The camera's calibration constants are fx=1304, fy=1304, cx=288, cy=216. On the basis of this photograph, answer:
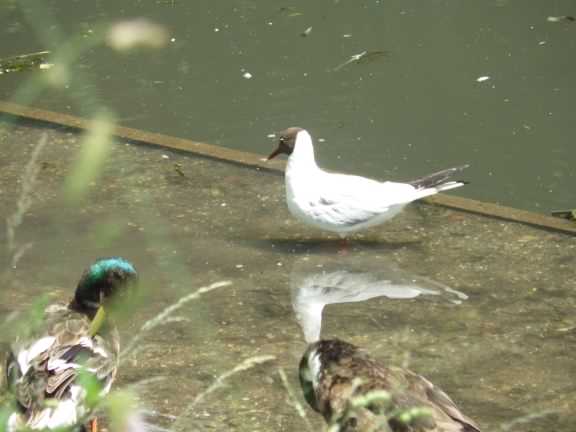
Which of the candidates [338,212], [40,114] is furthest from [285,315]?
[40,114]

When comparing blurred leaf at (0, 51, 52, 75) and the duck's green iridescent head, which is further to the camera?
blurred leaf at (0, 51, 52, 75)

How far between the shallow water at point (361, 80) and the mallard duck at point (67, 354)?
3040mm

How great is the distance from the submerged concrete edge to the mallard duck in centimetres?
292

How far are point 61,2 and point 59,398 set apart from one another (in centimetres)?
785

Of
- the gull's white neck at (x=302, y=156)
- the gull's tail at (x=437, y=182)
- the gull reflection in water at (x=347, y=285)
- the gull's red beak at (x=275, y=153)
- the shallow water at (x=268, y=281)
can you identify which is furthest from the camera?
the gull's red beak at (x=275, y=153)

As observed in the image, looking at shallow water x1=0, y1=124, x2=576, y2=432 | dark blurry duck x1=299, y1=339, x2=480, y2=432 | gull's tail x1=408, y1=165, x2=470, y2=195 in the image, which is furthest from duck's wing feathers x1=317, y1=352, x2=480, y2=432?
gull's tail x1=408, y1=165, x2=470, y2=195

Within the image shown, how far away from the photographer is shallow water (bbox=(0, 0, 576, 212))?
8500mm

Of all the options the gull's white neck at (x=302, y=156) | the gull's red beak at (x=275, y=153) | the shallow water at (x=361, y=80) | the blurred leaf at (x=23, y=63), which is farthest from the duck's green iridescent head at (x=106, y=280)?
the blurred leaf at (x=23, y=63)

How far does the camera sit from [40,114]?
Answer: 858 cm

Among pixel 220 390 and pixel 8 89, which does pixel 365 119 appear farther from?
pixel 220 390

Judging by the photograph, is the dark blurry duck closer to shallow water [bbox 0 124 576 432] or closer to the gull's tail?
shallow water [bbox 0 124 576 432]

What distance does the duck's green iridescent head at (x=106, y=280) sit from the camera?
4.87 metres

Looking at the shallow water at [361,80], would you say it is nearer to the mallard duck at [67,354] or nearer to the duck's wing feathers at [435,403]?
the mallard duck at [67,354]

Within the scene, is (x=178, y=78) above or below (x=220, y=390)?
above
